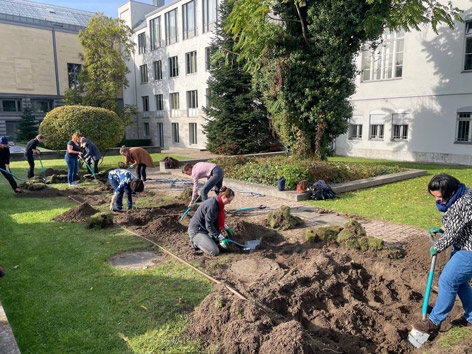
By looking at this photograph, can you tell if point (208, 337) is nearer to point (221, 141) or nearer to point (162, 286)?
point (162, 286)

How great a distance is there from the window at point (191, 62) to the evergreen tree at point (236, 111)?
314 inches

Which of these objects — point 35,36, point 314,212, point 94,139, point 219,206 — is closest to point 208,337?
point 219,206

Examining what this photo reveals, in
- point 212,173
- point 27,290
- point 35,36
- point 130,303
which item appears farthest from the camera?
point 35,36

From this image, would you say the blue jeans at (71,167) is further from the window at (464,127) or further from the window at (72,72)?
the window at (72,72)

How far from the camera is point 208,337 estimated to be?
12.1 feet

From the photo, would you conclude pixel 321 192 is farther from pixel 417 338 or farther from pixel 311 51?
pixel 311 51

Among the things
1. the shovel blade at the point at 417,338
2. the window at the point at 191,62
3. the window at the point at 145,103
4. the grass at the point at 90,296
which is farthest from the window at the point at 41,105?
the shovel blade at the point at 417,338

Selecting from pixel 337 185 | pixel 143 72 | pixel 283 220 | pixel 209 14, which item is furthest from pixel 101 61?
pixel 283 220

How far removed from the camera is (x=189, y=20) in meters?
31.1

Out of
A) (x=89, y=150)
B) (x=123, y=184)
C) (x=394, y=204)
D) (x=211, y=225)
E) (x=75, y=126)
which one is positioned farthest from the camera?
(x=75, y=126)

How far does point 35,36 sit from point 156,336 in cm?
4820

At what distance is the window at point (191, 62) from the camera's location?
→ 103 feet

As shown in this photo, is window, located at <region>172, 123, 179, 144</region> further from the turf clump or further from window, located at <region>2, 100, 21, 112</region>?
the turf clump

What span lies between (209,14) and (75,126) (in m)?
18.2
